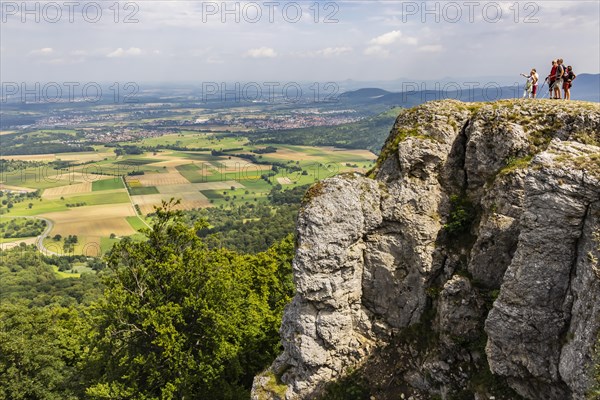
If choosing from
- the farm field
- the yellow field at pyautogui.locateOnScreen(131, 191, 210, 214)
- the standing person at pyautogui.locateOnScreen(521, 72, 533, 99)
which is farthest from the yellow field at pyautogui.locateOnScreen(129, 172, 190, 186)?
the standing person at pyautogui.locateOnScreen(521, 72, 533, 99)

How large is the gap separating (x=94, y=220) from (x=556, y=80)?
135m

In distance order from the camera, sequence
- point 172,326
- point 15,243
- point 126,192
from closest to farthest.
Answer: point 172,326 → point 15,243 → point 126,192

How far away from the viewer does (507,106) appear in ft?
61.2

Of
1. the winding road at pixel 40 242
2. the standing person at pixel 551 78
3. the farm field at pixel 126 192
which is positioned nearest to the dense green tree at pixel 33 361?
the standing person at pixel 551 78

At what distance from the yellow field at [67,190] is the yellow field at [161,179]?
67.6ft

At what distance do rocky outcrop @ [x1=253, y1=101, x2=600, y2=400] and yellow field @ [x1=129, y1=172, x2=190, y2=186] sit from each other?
160440mm

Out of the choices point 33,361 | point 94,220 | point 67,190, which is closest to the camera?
point 33,361

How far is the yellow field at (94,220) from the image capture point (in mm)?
122000

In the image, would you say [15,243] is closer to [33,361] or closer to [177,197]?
[177,197]

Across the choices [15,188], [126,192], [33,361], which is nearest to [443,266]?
[33,361]

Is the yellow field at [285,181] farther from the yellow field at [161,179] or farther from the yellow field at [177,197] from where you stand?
the yellow field at [161,179]

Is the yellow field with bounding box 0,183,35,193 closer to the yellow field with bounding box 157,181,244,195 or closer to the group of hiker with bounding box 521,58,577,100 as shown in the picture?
the yellow field with bounding box 157,181,244,195

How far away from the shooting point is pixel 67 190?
16812 centimetres

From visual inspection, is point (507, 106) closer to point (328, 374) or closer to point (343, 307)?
point (343, 307)
